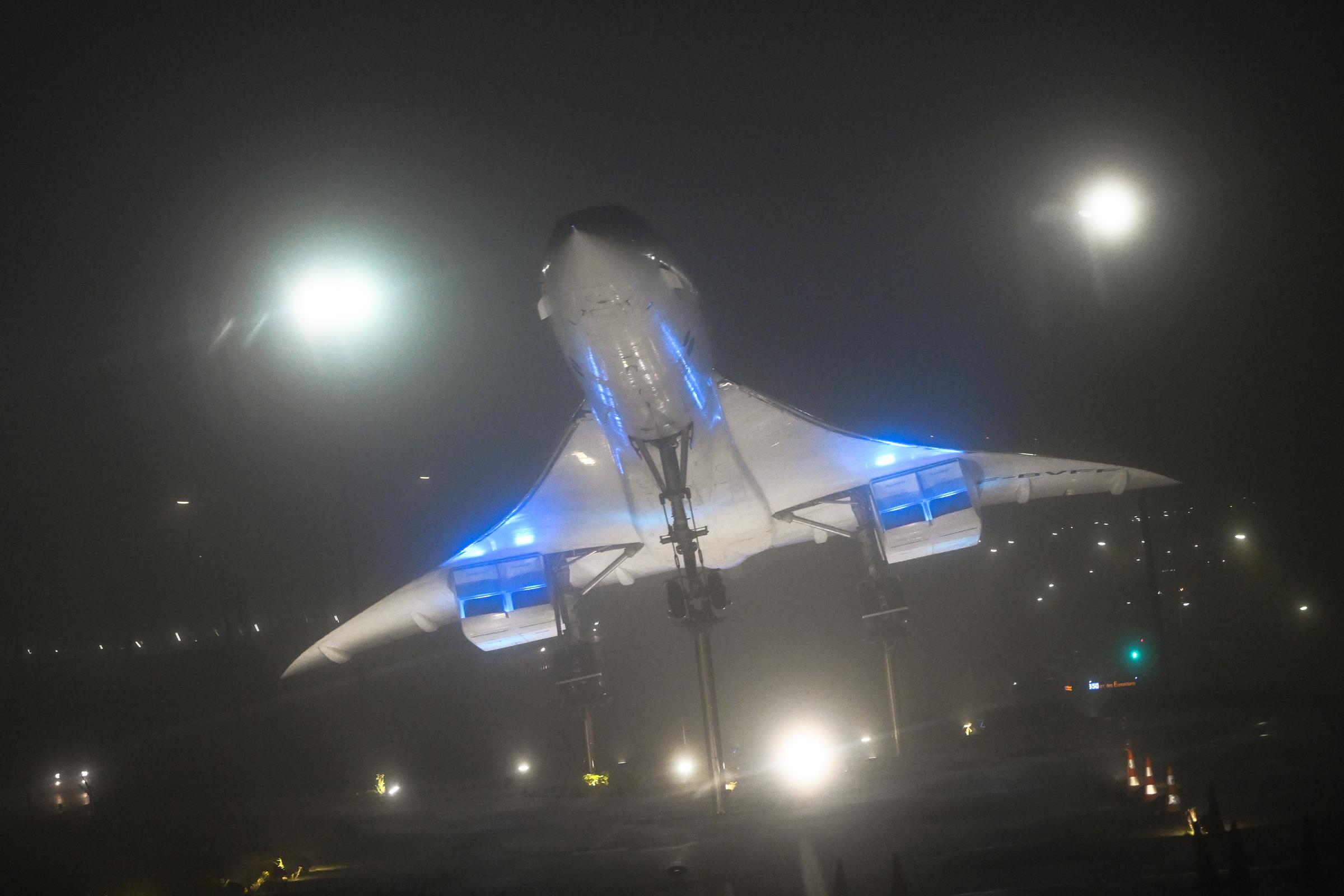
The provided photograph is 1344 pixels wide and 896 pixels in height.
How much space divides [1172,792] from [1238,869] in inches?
132

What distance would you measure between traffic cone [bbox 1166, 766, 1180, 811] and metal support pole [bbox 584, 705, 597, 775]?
26.9 ft

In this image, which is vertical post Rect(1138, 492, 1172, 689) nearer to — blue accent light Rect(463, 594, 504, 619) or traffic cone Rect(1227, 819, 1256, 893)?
traffic cone Rect(1227, 819, 1256, 893)

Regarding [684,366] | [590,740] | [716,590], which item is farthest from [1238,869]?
[590,740]

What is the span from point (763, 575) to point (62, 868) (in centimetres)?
1998

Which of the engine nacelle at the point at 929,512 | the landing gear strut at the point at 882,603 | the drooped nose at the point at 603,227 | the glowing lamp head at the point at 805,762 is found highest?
the drooped nose at the point at 603,227

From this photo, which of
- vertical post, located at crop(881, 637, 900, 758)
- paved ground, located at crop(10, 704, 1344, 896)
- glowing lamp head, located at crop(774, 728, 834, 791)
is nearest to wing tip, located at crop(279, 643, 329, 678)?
paved ground, located at crop(10, 704, 1344, 896)

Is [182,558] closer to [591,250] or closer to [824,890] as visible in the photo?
[591,250]

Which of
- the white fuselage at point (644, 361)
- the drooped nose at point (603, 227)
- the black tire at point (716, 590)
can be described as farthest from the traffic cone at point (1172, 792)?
the drooped nose at point (603, 227)

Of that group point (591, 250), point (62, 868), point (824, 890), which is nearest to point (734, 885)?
point (824, 890)

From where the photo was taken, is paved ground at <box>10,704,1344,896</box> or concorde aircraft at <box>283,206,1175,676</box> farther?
concorde aircraft at <box>283,206,1175,676</box>

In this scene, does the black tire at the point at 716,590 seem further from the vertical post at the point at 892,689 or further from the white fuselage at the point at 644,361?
the vertical post at the point at 892,689

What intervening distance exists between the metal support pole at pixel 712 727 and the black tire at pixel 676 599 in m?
1.13

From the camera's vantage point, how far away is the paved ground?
672 cm

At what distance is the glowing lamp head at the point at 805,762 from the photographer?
12.6m
